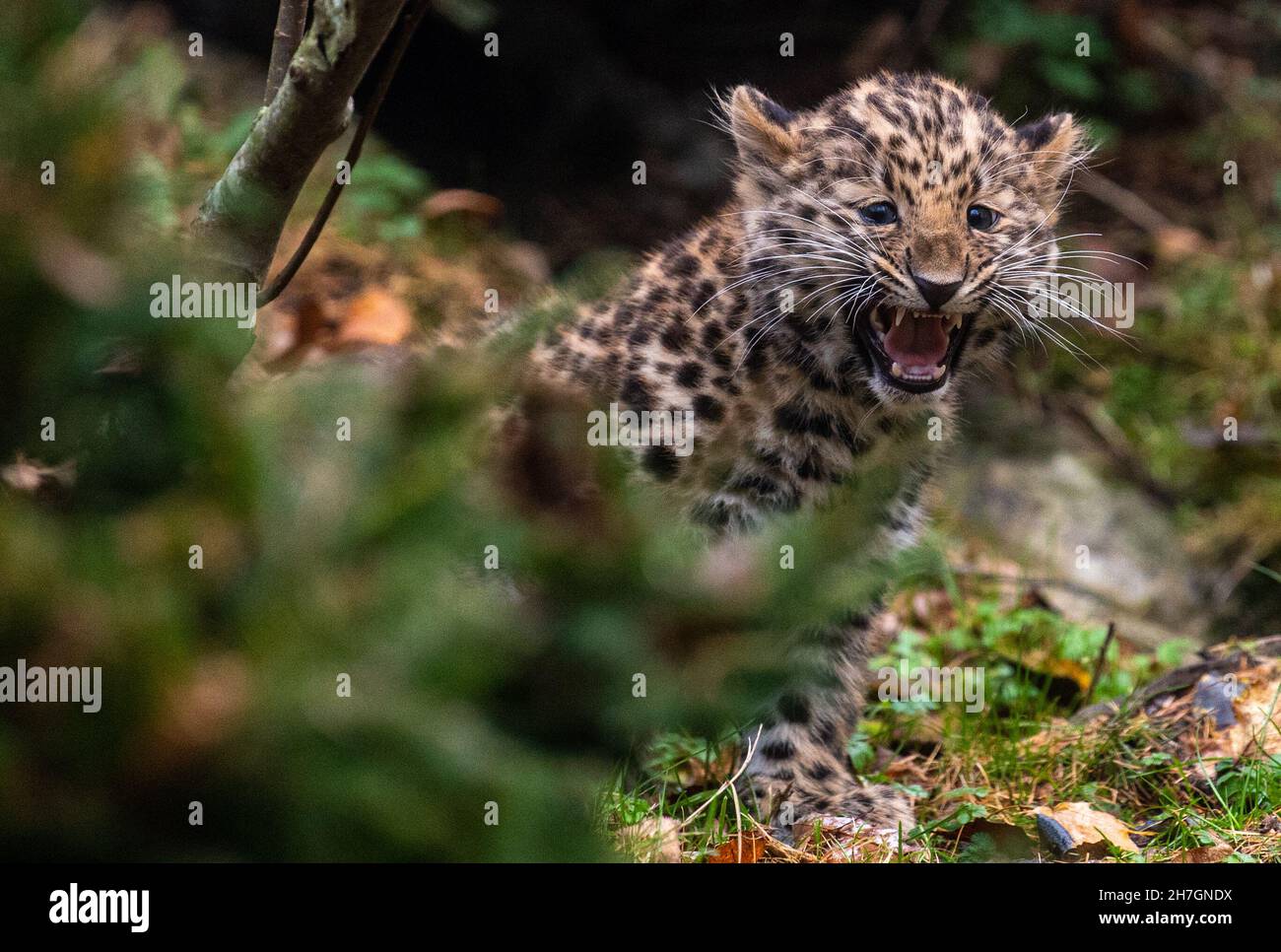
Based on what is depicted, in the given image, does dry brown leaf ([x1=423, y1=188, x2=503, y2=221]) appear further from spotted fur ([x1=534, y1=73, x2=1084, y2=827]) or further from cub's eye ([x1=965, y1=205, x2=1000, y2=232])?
cub's eye ([x1=965, y1=205, x2=1000, y2=232])

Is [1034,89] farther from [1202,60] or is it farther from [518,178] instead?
[518,178]

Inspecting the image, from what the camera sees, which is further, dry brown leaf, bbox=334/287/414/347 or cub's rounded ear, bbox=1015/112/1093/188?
dry brown leaf, bbox=334/287/414/347

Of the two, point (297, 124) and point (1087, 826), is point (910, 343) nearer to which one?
point (1087, 826)

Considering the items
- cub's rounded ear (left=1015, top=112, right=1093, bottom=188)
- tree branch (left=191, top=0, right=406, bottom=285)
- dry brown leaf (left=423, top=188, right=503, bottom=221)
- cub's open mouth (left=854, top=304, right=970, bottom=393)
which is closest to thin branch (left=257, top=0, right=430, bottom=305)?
tree branch (left=191, top=0, right=406, bottom=285)

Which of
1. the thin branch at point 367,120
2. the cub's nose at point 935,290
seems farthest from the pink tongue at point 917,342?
the thin branch at point 367,120

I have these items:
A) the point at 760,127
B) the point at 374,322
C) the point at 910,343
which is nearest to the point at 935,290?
the point at 910,343
